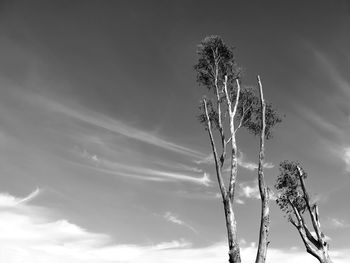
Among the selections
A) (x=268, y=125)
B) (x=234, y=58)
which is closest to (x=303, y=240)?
(x=268, y=125)

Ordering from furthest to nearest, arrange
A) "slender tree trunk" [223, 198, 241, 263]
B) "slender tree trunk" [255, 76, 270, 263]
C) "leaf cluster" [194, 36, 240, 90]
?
"leaf cluster" [194, 36, 240, 90], "slender tree trunk" [223, 198, 241, 263], "slender tree trunk" [255, 76, 270, 263]

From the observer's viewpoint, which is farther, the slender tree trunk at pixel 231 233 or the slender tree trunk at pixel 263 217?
the slender tree trunk at pixel 231 233

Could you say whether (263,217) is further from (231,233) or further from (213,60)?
(213,60)

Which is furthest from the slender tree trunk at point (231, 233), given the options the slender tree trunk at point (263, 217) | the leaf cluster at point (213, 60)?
the leaf cluster at point (213, 60)

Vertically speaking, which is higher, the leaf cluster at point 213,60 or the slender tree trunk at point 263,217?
the leaf cluster at point 213,60

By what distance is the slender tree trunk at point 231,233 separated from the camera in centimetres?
1359

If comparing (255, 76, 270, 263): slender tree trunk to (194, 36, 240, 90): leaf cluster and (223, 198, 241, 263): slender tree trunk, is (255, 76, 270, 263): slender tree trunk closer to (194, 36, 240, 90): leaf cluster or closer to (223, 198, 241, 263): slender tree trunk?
(223, 198, 241, 263): slender tree trunk

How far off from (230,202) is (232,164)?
213 cm

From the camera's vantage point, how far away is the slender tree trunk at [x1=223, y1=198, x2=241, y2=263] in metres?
13.6

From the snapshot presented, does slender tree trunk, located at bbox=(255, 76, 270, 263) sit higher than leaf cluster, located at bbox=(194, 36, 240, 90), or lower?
lower

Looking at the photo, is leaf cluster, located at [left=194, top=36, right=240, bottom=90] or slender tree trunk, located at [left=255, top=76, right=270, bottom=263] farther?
leaf cluster, located at [left=194, top=36, right=240, bottom=90]

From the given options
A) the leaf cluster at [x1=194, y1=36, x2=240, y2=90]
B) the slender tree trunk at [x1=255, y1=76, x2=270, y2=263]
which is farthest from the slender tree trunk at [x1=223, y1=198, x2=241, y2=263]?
the leaf cluster at [x1=194, y1=36, x2=240, y2=90]

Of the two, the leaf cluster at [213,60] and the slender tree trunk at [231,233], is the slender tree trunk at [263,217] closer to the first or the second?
the slender tree trunk at [231,233]

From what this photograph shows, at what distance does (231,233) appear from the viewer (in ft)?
46.1
